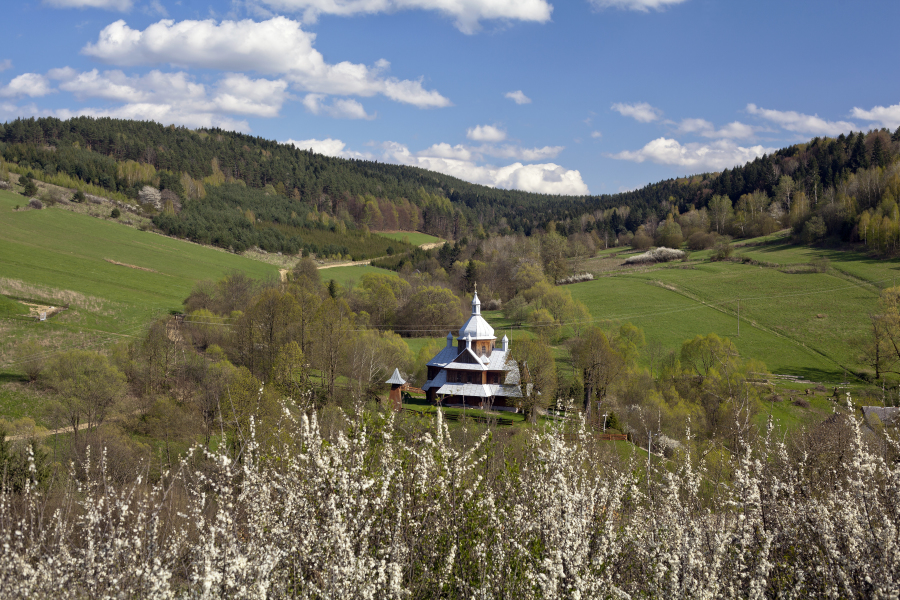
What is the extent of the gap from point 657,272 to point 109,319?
231ft

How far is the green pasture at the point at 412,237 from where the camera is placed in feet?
495

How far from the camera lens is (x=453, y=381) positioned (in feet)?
174

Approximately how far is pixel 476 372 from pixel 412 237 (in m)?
108

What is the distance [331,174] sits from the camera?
7170 inches

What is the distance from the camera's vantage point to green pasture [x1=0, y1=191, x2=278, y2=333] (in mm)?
54062

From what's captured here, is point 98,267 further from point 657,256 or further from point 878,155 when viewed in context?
point 878,155

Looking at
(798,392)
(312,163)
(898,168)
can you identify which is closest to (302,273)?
(798,392)

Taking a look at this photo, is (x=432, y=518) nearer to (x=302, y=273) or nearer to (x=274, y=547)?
(x=274, y=547)

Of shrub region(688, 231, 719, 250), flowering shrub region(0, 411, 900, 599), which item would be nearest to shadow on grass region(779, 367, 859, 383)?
flowering shrub region(0, 411, 900, 599)

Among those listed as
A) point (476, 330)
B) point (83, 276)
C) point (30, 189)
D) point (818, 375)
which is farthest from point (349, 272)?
point (818, 375)

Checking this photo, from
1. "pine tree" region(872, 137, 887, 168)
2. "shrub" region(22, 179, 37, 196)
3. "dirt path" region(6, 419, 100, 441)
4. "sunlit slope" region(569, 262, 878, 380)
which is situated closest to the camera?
"dirt path" region(6, 419, 100, 441)

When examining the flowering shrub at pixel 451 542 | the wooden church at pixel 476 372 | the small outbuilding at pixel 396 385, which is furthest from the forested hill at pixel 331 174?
the flowering shrub at pixel 451 542

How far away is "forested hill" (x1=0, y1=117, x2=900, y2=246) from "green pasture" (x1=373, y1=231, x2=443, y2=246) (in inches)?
271

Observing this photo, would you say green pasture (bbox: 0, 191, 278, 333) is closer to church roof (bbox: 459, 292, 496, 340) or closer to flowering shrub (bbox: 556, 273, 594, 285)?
church roof (bbox: 459, 292, 496, 340)
